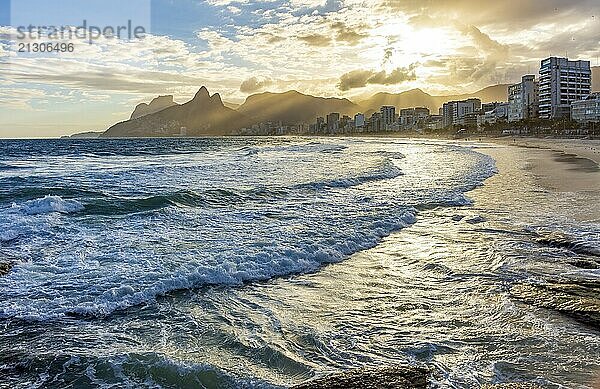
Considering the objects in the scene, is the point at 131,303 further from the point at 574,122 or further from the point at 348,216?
the point at 574,122

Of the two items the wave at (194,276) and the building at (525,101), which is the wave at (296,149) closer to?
the wave at (194,276)

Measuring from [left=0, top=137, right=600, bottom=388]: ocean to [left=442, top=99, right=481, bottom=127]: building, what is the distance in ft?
567

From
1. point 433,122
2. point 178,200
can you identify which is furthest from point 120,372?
point 433,122

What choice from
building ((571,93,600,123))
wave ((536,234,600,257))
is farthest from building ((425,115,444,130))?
wave ((536,234,600,257))

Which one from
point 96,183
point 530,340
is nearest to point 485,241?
point 530,340

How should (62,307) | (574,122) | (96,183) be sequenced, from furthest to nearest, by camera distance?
(574,122) < (96,183) < (62,307)

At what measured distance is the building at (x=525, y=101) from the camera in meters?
127

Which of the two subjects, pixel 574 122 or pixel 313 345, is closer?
pixel 313 345

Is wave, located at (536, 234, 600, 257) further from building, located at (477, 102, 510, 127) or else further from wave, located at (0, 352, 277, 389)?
building, located at (477, 102, 510, 127)

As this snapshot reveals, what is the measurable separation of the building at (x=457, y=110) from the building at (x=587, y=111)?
231ft

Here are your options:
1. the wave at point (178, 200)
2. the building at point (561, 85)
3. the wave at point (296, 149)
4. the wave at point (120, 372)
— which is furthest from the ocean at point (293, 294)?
the building at point (561, 85)

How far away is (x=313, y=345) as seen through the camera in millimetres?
5648

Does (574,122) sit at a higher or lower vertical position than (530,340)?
higher

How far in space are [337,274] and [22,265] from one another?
5948 mm
